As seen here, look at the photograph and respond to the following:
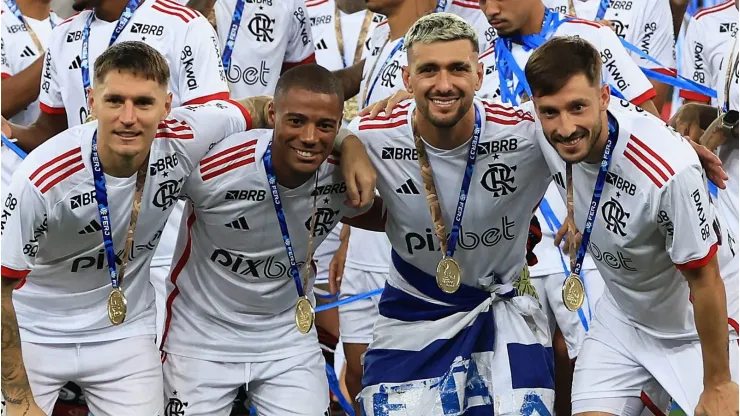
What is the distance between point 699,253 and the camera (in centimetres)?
491

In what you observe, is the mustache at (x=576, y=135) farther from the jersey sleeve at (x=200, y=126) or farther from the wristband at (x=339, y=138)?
the jersey sleeve at (x=200, y=126)

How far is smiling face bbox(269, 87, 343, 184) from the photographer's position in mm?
5242

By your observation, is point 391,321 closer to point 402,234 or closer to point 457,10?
point 402,234

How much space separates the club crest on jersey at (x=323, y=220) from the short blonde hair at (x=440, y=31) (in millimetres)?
773

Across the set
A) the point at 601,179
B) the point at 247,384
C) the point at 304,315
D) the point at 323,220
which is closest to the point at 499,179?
the point at 601,179

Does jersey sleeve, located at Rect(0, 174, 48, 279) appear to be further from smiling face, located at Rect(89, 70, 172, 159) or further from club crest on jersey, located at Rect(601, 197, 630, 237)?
club crest on jersey, located at Rect(601, 197, 630, 237)

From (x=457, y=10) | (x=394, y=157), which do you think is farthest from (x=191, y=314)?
(x=457, y=10)

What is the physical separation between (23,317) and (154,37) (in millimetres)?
1768

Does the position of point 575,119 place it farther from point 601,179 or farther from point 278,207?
point 278,207

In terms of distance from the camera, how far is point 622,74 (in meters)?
6.18

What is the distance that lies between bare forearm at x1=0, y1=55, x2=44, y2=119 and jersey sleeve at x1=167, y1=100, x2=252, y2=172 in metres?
2.16

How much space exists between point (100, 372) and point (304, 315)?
89 cm

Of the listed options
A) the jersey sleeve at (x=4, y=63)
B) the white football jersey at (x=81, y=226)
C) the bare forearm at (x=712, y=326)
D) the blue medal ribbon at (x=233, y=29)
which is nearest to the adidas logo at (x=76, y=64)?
the blue medal ribbon at (x=233, y=29)

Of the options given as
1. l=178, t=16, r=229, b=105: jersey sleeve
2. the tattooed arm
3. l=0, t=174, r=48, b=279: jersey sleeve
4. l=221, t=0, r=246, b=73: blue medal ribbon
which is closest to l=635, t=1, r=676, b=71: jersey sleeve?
l=221, t=0, r=246, b=73: blue medal ribbon
